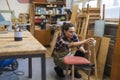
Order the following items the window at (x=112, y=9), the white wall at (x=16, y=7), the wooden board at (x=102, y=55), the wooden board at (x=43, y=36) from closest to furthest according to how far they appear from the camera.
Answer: the wooden board at (x=102, y=55), the window at (x=112, y=9), the wooden board at (x=43, y=36), the white wall at (x=16, y=7)

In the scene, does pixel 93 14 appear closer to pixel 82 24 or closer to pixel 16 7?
pixel 82 24

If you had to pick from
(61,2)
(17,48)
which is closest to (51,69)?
(17,48)

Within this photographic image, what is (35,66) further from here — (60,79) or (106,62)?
(106,62)

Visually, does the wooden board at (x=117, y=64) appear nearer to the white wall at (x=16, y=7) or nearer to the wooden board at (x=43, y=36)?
the wooden board at (x=43, y=36)

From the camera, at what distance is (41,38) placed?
7594mm

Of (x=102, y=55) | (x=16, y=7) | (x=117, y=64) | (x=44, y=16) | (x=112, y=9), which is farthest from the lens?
(x=16, y=7)

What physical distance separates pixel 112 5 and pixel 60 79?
7.08 ft

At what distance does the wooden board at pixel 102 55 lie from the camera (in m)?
3.87

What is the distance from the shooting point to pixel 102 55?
3.96 metres

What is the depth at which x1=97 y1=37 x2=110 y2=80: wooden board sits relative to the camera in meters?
3.87

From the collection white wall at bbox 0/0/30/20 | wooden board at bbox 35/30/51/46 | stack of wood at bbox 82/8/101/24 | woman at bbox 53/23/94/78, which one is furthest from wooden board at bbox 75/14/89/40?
white wall at bbox 0/0/30/20

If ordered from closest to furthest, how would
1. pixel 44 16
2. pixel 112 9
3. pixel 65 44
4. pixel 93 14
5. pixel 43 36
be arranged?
pixel 65 44 < pixel 112 9 < pixel 93 14 < pixel 43 36 < pixel 44 16

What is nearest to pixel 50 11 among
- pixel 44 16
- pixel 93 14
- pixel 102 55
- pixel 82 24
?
pixel 44 16

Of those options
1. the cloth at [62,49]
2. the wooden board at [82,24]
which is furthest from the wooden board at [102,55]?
the wooden board at [82,24]
